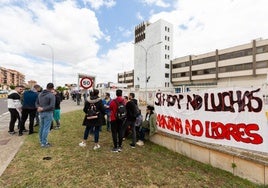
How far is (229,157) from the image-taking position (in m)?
3.94

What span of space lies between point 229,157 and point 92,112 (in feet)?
11.8

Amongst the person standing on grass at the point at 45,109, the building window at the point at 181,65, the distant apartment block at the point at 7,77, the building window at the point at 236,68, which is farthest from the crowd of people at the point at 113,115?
the distant apartment block at the point at 7,77

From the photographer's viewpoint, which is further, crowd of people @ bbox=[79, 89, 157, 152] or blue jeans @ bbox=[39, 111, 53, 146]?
blue jeans @ bbox=[39, 111, 53, 146]

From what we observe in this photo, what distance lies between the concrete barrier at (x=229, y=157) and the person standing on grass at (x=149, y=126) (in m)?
0.89

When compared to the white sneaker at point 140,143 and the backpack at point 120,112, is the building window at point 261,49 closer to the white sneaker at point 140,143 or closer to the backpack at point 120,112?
the white sneaker at point 140,143

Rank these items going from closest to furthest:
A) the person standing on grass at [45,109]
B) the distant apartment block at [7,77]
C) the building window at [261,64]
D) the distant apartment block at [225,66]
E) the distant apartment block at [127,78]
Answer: the person standing on grass at [45,109], the building window at [261,64], the distant apartment block at [225,66], the distant apartment block at [127,78], the distant apartment block at [7,77]

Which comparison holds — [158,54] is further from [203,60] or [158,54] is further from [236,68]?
[236,68]

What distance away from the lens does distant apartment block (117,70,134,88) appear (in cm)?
8438

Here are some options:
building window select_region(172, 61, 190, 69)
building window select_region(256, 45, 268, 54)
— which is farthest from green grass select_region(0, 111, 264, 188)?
building window select_region(172, 61, 190, 69)

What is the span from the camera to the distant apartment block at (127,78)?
84375 mm

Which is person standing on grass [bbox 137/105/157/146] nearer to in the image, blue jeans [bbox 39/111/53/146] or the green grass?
the green grass

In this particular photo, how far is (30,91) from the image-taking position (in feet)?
21.7

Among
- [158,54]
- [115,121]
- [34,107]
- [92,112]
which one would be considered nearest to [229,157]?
[115,121]

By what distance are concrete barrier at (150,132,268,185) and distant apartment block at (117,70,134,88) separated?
77677mm
